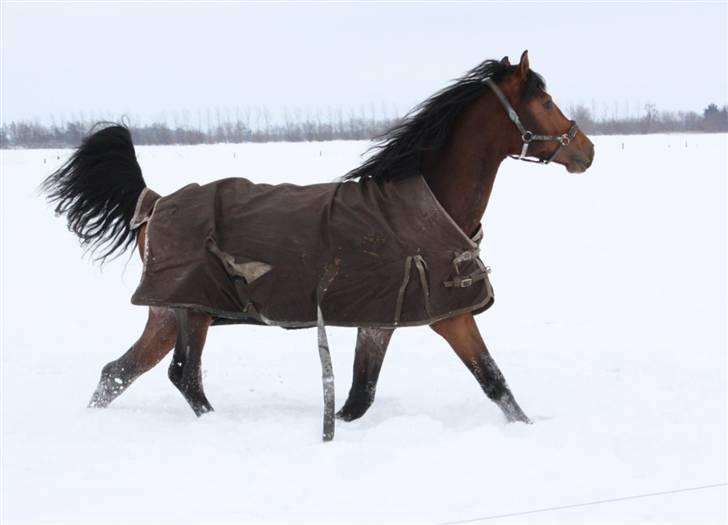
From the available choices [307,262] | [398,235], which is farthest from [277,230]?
[398,235]

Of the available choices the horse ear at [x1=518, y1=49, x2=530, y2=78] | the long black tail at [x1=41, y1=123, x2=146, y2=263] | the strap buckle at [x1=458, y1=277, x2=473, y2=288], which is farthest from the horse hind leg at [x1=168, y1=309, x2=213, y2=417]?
the horse ear at [x1=518, y1=49, x2=530, y2=78]

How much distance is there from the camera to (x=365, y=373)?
497 centimetres

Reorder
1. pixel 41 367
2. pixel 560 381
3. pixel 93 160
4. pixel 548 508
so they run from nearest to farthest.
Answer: pixel 548 508, pixel 93 160, pixel 560 381, pixel 41 367

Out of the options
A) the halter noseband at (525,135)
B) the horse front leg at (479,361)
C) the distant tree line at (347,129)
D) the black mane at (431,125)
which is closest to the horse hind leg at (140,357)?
the black mane at (431,125)

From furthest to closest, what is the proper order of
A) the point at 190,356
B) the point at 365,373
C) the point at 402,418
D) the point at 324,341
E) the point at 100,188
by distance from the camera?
the point at 100,188, the point at 365,373, the point at 190,356, the point at 324,341, the point at 402,418

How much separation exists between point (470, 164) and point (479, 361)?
1053 millimetres

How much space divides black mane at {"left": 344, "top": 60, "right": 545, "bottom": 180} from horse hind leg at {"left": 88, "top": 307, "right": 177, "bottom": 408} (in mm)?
1411

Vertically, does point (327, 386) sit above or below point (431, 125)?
below

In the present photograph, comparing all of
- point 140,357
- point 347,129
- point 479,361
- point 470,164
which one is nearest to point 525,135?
point 470,164

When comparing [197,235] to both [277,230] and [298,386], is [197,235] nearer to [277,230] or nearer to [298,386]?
[277,230]

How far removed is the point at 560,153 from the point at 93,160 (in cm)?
273

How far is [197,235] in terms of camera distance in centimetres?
478

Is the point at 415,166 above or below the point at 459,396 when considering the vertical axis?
above

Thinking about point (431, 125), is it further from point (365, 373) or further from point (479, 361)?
point (365, 373)
